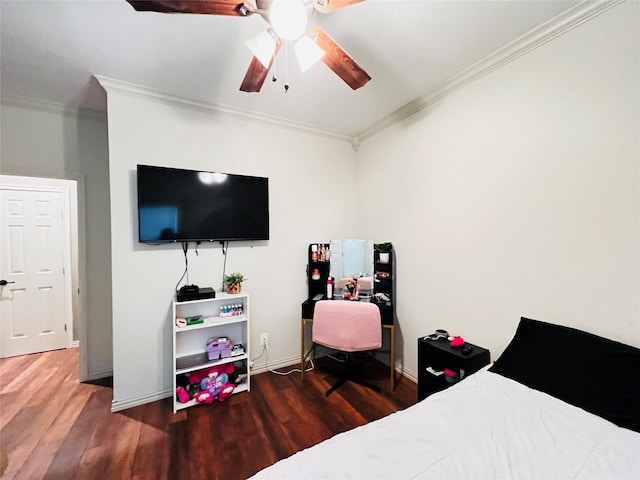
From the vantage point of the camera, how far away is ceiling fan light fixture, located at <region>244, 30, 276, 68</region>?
1.31 metres

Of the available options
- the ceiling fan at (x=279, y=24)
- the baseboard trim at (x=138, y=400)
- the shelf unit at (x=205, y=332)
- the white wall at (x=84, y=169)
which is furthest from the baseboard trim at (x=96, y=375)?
the ceiling fan at (x=279, y=24)

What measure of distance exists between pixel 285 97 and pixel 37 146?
225 centimetres

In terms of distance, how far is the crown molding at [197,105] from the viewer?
6.83 ft

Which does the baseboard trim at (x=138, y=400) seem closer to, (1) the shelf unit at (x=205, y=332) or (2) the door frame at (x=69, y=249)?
(1) the shelf unit at (x=205, y=332)

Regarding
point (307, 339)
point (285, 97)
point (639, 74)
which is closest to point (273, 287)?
point (307, 339)

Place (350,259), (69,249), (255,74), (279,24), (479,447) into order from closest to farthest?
(479,447), (279,24), (255,74), (350,259), (69,249)

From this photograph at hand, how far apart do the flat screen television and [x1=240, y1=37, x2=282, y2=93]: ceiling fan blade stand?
99 cm

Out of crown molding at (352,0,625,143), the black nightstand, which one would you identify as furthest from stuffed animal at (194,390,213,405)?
crown molding at (352,0,625,143)

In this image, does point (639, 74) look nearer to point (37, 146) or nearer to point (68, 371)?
point (37, 146)

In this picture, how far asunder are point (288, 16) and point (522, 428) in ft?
6.69

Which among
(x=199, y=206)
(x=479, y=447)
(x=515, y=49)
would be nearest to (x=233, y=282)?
(x=199, y=206)

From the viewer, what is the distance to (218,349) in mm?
2373

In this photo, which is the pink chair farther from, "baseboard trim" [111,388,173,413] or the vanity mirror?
"baseboard trim" [111,388,173,413]

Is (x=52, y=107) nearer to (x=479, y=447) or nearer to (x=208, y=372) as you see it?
(x=208, y=372)
